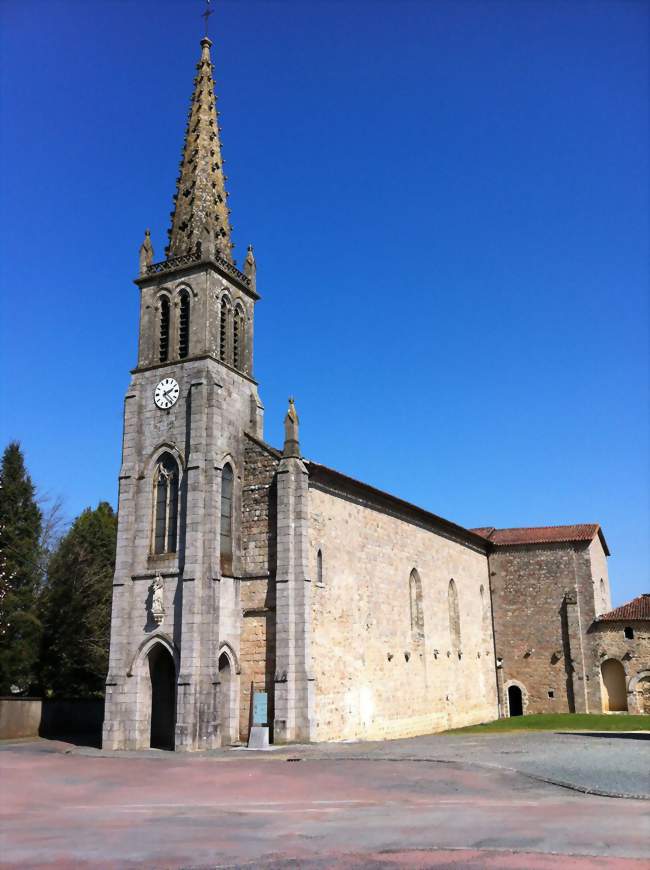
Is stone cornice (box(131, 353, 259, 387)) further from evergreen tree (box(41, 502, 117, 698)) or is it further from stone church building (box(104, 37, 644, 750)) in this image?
evergreen tree (box(41, 502, 117, 698))

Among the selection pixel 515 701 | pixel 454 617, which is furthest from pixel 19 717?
pixel 515 701

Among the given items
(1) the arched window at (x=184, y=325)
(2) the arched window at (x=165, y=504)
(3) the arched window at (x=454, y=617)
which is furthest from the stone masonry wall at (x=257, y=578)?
(3) the arched window at (x=454, y=617)

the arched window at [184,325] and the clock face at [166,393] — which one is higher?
the arched window at [184,325]

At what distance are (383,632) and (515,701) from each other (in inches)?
697

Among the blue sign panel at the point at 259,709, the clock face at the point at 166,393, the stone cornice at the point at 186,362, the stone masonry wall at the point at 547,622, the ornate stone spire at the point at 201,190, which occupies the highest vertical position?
the ornate stone spire at the point at 201,190

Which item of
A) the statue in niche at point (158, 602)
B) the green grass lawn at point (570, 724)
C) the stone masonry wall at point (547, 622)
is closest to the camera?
the statue in niche at point (158, 602)

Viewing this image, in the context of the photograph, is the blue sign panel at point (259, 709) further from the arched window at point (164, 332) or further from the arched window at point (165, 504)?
the arched window at point (164, 332)

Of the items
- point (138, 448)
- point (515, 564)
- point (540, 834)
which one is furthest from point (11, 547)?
point (540, 834)

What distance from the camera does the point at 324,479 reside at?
27.8 metres

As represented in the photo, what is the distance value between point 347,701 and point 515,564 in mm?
21084

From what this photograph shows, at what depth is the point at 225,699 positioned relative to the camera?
82.5ft

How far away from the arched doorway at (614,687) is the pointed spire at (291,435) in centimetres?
2479

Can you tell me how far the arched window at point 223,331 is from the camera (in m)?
28.6

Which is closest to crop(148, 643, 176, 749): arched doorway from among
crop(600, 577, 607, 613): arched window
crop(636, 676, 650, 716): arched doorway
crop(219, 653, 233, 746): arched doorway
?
crop(219, 653, 233, 746): arched doorway
